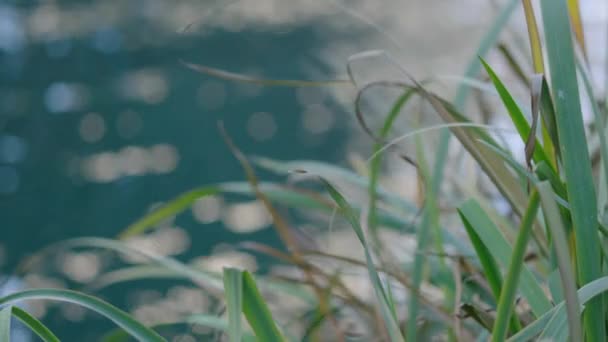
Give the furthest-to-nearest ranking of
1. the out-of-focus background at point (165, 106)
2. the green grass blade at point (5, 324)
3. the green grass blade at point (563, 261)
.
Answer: the out-of-focus background at point (165, 106) → the green grass blade at point (5, 324) → the green grass blade at point (563, 261)

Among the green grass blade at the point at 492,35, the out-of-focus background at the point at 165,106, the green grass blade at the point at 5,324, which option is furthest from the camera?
the out-of-focus background at the point at 165,106

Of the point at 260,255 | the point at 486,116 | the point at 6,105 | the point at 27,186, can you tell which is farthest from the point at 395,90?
the point at 486,116

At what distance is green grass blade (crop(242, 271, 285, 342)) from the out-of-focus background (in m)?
0.77

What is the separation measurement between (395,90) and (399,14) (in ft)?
3.46

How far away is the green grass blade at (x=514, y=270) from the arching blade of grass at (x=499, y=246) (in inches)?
3.3

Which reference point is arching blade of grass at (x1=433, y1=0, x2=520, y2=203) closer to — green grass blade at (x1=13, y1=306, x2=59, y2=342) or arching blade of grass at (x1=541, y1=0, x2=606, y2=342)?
arching blade of grass at (x1=541, y1=0, x2=606, y2=342)

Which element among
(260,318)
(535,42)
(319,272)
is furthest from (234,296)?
Result: (319,272)

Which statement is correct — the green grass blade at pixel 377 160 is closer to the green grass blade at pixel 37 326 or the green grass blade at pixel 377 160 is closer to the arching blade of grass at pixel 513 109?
the arching blade of grass at pixel 513 109

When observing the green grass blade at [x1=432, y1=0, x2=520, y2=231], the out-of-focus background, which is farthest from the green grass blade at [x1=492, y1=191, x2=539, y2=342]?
the out-of-focus background

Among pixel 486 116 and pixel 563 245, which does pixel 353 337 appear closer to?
pixel 486 116

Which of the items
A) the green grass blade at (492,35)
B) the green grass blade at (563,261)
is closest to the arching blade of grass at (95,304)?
the green grass blade at (563,261)

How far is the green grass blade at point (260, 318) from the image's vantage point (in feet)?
1.57

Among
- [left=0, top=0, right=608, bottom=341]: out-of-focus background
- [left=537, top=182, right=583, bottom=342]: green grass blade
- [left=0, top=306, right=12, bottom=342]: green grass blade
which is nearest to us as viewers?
[left=537, top=182, right=583, bottom=342]: green grass blade

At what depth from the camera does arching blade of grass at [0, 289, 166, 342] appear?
1.57ft
